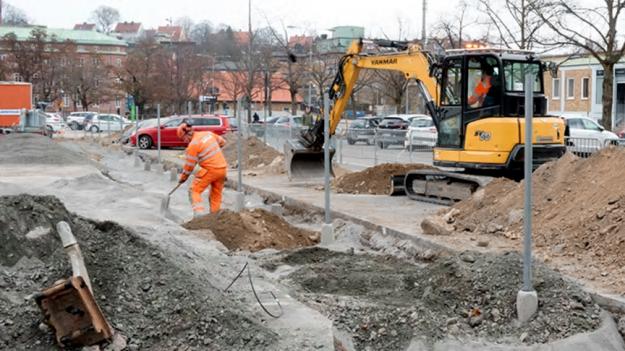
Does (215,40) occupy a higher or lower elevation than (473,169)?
higher

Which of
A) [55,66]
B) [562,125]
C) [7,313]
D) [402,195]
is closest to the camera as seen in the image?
[7,313]

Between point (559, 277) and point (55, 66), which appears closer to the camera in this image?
point (559, 277)

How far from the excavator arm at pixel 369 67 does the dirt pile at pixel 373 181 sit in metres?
1.52

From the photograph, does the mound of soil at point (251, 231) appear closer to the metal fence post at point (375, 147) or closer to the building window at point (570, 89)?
the metal fence post at point (375, 147)

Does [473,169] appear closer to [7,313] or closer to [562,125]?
[562,125]

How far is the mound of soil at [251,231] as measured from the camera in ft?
37.6

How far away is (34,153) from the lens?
27.3m

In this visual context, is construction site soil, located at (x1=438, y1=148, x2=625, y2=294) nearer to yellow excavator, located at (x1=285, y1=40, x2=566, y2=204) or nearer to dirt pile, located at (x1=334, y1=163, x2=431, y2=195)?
yellow excavator, located at (x1=285, y1=40, x2=566, y2=204)

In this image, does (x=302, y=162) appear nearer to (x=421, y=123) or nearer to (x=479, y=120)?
(x=479, y=120)

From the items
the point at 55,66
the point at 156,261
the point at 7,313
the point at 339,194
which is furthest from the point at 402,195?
the point at 55,66

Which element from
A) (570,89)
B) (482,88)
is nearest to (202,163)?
(482,88)

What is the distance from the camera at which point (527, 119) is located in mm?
7039

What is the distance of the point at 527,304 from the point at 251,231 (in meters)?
5.52

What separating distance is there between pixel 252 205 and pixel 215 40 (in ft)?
261
